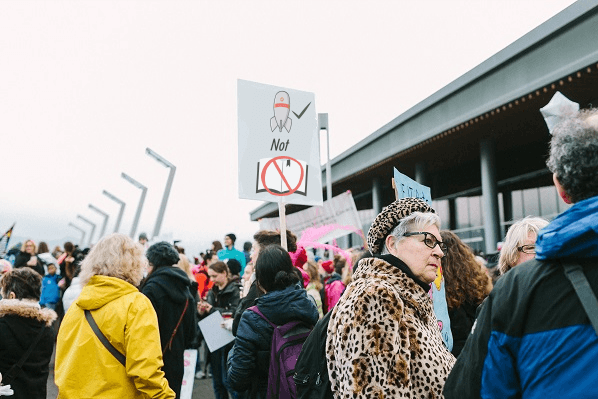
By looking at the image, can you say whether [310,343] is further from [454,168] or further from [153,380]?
[454,168]

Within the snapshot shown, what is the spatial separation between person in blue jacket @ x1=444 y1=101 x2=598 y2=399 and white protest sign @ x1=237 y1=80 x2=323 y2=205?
406 centimetres

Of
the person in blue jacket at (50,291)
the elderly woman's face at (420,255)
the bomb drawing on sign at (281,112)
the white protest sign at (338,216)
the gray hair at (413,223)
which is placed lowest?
the person in blue jacket at (50,291)

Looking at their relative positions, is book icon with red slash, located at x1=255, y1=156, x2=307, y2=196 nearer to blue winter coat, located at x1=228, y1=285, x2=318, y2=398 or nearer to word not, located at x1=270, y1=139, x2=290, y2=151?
word not, located at x1=270, y1=139, x2=290, y2=151

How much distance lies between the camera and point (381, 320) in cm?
226

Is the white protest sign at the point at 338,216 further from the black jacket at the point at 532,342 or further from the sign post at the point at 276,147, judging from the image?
the black jacket at the point at 532,342

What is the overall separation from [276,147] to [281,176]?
351mm

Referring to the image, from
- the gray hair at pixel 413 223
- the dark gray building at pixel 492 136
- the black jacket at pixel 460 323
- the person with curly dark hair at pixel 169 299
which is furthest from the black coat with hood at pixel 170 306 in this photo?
the dark gray building at pixel 492 136

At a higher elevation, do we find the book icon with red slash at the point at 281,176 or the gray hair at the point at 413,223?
the book icon with red slash at the point at 281,176

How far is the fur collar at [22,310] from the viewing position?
4.10 m

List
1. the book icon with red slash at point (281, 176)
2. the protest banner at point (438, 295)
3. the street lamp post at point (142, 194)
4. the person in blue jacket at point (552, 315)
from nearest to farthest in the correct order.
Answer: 1. the person in blue jacket at point (552, 315)
2. the protest banner at point (438, 295)
3. the book icon with red slash at point (281, 176)
4. the street lamp post at point (142, 194)

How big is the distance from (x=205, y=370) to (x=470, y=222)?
50.9ft

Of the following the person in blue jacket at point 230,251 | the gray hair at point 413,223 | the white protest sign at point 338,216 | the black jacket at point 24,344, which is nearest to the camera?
the gray hair at point 413,223

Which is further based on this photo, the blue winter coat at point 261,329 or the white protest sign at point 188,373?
the white protest sign at point 188,373

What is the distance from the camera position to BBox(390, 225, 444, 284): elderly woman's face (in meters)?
2.51
